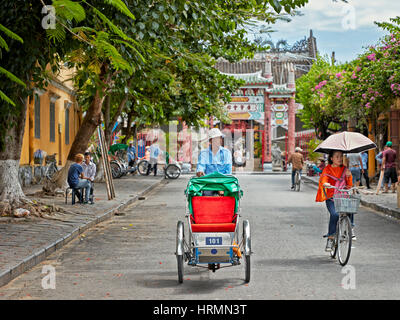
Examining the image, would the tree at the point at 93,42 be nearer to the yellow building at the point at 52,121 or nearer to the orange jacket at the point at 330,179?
the orange jacket at the point at 330,179

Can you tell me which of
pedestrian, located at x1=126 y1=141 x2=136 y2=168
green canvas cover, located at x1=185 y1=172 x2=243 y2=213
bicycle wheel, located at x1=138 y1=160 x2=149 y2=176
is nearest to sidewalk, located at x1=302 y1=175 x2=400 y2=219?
green canvas cover, located at x1=185 y1=172 x2=243 y2=213

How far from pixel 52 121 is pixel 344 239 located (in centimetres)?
2194

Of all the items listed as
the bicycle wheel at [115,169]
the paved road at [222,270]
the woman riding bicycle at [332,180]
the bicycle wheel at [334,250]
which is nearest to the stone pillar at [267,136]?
the bicycle wheel at [115,169]

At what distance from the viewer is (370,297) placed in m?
6.38

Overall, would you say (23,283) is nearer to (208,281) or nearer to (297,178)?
(208,281)

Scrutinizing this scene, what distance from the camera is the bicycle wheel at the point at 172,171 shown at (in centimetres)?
3472

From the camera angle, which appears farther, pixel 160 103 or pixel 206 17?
pixel 160 103

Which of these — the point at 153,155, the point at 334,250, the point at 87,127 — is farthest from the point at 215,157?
the point at 153,155

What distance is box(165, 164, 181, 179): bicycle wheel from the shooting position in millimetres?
34719

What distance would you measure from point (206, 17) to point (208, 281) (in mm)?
5079

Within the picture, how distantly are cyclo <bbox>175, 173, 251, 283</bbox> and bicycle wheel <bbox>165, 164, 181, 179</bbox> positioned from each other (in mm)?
26935

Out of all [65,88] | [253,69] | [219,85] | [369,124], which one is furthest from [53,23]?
[253,69]

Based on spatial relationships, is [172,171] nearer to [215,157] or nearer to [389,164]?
[389,164]

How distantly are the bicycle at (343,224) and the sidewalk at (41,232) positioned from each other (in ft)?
13.4
